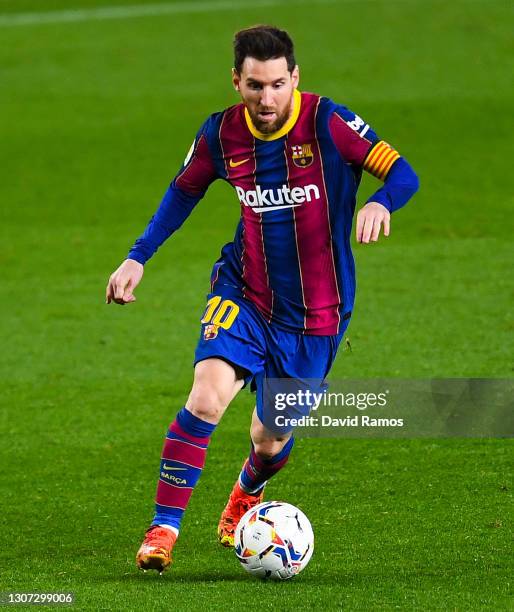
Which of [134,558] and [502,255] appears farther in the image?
[502,255]

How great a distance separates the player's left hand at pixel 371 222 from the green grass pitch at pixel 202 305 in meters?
1.36

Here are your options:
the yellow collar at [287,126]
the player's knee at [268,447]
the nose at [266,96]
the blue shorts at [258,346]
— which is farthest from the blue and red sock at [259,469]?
the nose at [266,96]

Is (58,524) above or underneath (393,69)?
underneath

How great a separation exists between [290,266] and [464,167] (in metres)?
12.1

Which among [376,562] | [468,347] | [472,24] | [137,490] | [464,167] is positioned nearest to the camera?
[376,562]

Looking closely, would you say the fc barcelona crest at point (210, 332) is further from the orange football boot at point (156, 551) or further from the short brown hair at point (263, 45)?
the short brown hair at point (263, 45)

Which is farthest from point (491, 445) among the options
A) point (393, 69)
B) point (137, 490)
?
point (393, 69)

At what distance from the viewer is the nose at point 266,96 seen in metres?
5.50

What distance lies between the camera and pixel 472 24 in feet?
77.5

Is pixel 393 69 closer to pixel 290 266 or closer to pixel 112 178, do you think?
pixel 112 178

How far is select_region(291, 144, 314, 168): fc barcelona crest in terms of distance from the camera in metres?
5.72

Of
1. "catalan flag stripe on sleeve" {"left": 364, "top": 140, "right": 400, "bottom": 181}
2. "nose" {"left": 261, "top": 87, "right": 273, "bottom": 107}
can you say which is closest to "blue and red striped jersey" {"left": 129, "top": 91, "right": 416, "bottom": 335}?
"catalan flag stripe on sleeve" {"left": 364, "top": 140, "right": 400, "bottom": 181}

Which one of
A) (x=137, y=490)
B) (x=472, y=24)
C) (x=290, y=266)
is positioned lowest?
(x=137, y=490)

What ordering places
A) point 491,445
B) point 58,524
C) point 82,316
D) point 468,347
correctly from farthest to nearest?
point 82,316 < point 468,347 < point 491,445 < point 58,524
